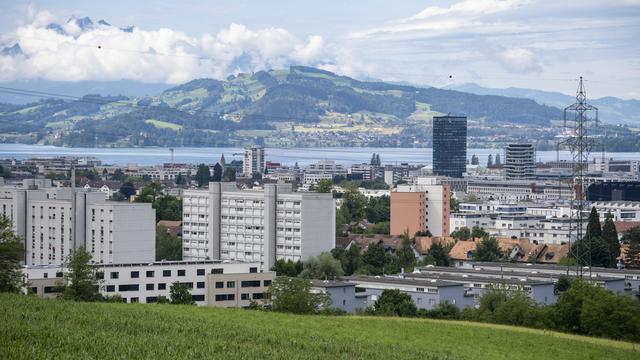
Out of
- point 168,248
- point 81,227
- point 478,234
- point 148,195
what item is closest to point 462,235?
point 478,234

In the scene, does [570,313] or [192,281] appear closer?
[570,313]

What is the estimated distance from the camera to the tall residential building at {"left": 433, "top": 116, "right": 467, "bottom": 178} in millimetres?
130750

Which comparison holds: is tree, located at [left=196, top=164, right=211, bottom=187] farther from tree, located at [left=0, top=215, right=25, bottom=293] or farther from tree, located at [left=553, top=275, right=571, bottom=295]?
tree, located at [left=0, top=215, right=25, bottom=293]

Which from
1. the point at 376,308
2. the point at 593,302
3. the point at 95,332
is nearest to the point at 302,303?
the point at 376,308

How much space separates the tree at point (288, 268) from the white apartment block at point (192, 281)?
4758 millimetres

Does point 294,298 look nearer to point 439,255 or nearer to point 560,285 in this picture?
point 560,285

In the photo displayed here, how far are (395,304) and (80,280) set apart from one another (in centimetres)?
694

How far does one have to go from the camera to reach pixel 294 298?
80.0ft

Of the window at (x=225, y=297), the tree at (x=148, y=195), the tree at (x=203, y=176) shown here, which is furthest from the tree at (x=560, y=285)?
the tree at (x=203, y=176)

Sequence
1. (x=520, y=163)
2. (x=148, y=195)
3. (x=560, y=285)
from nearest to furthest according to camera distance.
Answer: (x=560, y=285) < (x=148, y=195) < (x=520, y=163)

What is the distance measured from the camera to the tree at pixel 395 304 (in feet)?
87.6

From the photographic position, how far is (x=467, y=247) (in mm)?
45844

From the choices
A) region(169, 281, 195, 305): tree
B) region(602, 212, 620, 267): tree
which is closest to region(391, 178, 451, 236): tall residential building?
region(602, 212, 620, 267): tree

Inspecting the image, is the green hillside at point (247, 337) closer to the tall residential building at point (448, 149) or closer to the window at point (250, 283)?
the window at point (250, 283)
